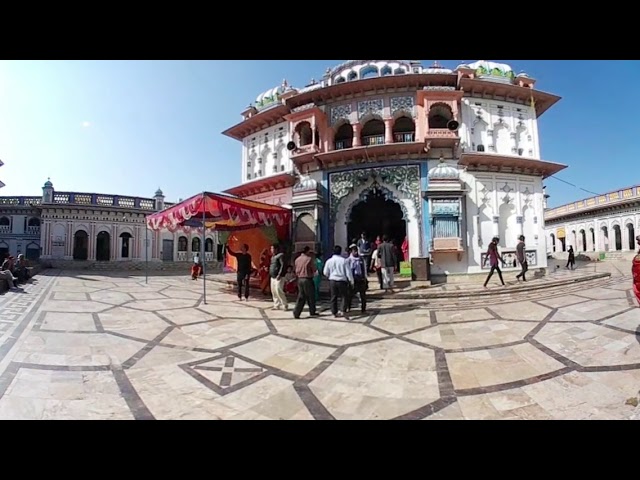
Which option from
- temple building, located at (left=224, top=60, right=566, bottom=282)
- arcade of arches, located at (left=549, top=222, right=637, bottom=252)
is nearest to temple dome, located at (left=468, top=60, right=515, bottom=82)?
temple building, located at (left=224, top=60, right=566, bottom=282)

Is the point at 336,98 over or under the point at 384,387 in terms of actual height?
over

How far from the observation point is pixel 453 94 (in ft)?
27.2

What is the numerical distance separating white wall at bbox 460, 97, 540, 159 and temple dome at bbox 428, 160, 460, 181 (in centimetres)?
127

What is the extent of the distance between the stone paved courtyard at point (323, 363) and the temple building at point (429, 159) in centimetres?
408

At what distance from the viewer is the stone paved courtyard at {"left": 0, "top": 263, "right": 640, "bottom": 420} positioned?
1.80 m

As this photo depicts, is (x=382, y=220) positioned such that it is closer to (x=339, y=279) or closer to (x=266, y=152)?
(x=266, y=152)

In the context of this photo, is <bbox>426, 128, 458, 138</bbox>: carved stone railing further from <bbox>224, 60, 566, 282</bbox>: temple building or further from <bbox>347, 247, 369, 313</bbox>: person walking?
<bbox>347, 247, 369, 313</bbox>: person walking

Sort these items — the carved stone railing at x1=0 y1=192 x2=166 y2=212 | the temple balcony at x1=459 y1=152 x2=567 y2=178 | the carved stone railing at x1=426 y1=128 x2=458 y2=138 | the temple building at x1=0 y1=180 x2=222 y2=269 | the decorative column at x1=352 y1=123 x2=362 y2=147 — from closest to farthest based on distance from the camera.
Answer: the temple building at x1=0 y1=180 x2=222 y2=269
the carved stone railing at x1=0 y1=192 x2=166 y2=212
the carved stone railing at x1=426 y1=128 x2=458 y2=138
the temple balcony at x1=459 y1=152 x2=567 y2=178
the decorative column at x1=352 y1=123 x2=362 y2=147

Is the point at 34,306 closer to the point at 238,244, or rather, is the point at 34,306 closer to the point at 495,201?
the point at 238,244

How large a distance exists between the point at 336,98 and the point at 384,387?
30.9ft

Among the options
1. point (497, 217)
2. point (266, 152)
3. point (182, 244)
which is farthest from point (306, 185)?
point (182, 244)

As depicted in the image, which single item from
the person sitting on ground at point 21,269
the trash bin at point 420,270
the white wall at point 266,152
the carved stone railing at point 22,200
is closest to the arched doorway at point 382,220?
the trash bin at point 420,270

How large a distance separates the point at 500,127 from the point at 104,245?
14.7 metres
